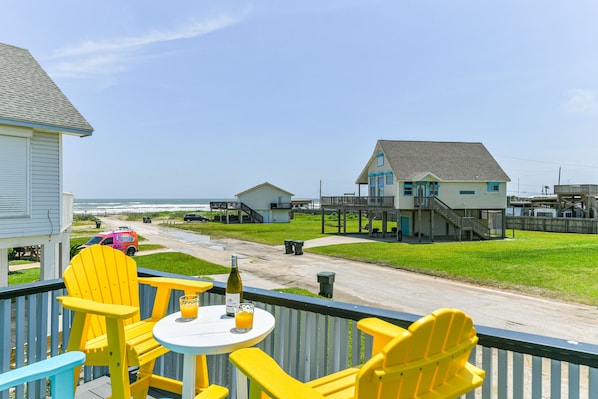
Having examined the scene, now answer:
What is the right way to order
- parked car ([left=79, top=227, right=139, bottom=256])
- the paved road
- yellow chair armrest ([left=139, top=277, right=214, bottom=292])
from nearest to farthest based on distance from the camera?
yellow chair armrest ([left=139, top=277, right=214, bottom=292]) → the paved road → parked car ([left=79, top=227, right=139, bottom=256])

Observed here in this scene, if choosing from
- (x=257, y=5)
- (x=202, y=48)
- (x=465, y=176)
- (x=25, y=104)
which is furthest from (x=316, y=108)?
(x=25, y=104)

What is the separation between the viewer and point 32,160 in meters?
9.07

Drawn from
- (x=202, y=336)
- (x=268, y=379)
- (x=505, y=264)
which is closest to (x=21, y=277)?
(x=202, y=336)

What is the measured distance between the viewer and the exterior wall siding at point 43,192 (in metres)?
9.00

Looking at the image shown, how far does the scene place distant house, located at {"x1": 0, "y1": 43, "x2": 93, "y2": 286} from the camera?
8.65 meters

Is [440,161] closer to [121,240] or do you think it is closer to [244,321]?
[121,240]

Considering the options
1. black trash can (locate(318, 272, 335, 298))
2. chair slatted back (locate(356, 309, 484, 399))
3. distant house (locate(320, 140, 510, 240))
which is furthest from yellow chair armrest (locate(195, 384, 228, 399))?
distant house (locate(320, 140, 510, 240))

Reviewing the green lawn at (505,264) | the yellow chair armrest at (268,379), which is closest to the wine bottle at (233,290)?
the yellow chair armrest at (268,379)

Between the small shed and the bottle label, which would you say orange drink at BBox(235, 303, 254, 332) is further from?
the small shed

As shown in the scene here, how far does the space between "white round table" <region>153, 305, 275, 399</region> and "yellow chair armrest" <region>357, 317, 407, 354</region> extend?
0.59 meters

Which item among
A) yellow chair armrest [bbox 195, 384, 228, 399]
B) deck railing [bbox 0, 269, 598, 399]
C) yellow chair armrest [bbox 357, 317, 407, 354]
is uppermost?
yellow chair armrest [bbox 357, 317, 407, 354]

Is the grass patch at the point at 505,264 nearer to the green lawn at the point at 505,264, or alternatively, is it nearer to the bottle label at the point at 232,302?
the green lawn at the point at 505,264

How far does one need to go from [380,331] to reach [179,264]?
49.0 ft

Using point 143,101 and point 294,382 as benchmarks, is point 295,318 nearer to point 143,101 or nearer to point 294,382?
point 294,382
